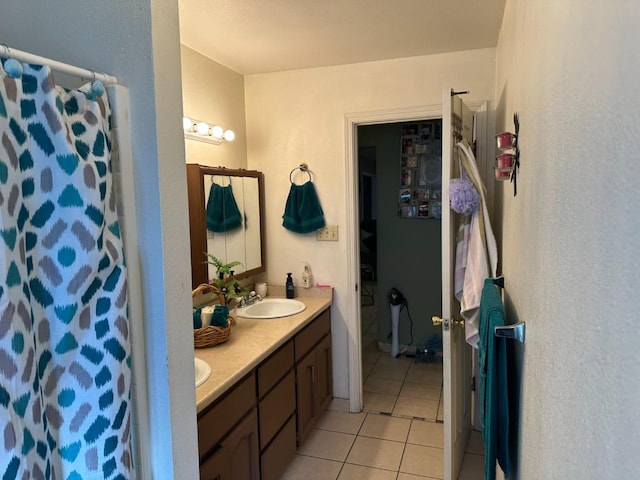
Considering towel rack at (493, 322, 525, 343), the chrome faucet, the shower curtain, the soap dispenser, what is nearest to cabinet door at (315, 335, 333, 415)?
the soap dispenser

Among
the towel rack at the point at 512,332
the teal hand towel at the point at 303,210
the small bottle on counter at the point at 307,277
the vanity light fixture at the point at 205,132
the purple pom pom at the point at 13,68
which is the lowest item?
the small bottle on counter at the point at 307,277

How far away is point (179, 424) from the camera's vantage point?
46.6 inches

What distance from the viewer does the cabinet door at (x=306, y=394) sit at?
104 inches

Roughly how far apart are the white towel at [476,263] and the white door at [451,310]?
78mm

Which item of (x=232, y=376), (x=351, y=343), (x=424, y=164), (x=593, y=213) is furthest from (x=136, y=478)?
(x=424, y=164)

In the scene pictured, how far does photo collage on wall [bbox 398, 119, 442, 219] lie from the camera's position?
13.2 ft

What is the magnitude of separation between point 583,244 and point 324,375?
259 cm

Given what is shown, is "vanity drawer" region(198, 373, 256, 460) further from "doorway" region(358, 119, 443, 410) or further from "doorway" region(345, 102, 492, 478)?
"doorway" region(358, 119, 443, 410)

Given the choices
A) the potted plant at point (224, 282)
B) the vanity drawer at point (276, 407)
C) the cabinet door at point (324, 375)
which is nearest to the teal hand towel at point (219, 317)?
the potted plant at point (224, 282)

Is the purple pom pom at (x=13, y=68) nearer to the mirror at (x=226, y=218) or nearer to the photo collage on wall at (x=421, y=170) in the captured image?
the mirror at (x=226, y=218)

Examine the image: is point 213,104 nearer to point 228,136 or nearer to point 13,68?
point 228,136

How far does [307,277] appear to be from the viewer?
3232 mm

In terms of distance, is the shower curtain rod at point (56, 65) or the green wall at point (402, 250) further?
the green wall at point (402, 250)

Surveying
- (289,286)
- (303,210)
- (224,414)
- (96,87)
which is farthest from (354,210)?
(96,87)
